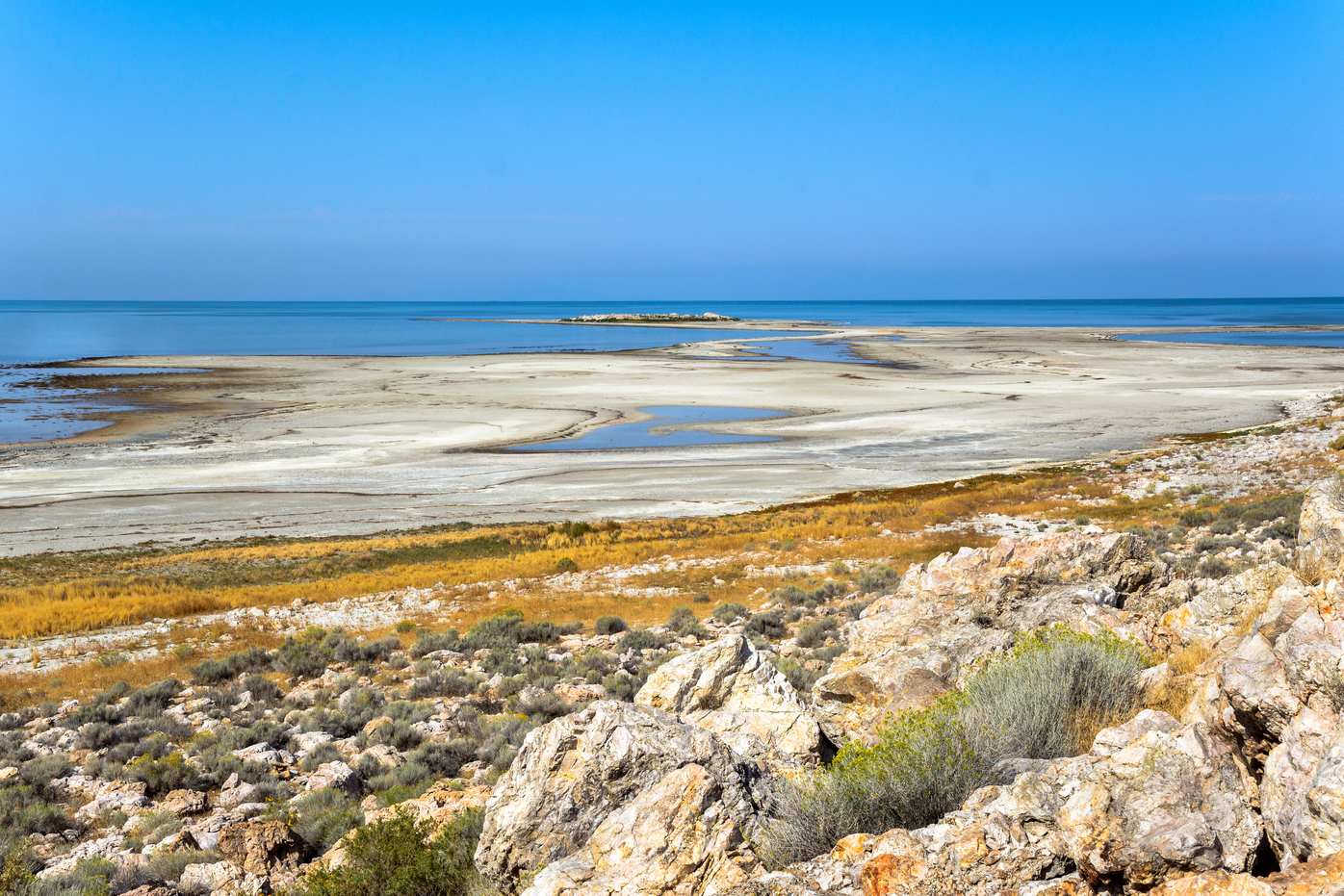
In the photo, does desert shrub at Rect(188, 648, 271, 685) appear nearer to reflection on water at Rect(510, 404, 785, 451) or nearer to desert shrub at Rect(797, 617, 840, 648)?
desert shrub at Rect(797, 617, 840, 648)

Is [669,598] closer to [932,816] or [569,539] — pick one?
[569,539]

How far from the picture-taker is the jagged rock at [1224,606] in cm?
734

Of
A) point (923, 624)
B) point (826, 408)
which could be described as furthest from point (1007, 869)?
point (826, 408)

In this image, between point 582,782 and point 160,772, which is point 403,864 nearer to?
point 582,782

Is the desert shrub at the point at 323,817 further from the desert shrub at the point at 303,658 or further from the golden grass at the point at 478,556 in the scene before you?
the golden grass at the point at 478,556

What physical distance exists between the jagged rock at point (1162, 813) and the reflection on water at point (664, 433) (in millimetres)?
41597

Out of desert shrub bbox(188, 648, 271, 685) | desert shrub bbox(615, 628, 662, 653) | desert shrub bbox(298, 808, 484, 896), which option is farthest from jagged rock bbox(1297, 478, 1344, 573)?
desert shrub bbox(188, 648, 271, 685)

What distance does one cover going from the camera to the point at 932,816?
4.96m

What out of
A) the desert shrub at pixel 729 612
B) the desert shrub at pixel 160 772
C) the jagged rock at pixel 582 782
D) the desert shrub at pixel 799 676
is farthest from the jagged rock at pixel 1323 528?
the desert shrub at pixel 160 772

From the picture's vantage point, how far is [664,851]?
14.9ft

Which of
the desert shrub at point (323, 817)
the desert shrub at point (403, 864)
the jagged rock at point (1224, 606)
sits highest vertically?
the jagged rock at point (1224, 606)

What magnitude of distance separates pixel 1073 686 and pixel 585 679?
7.30 meters

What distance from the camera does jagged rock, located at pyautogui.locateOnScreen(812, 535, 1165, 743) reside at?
24.6ft

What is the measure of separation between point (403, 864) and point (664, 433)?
4484 cm
